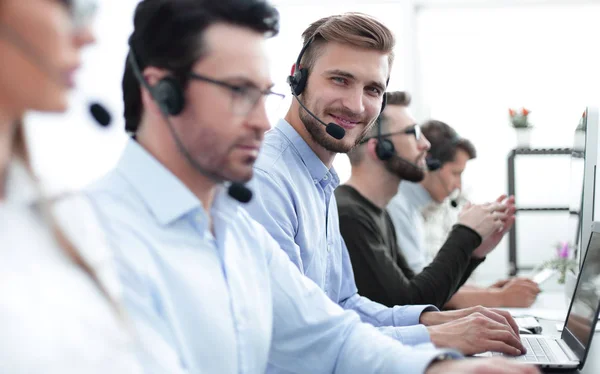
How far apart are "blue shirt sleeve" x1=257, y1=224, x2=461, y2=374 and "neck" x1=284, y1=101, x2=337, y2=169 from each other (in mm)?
625

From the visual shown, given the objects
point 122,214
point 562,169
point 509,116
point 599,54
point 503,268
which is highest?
point 122,214

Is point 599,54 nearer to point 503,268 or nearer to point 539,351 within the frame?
point 503,268

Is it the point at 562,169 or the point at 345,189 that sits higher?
the point at 345,189

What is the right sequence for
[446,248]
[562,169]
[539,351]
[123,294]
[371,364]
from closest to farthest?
[123,294]
[371,364]
[539,351]
[446,248]
[562,169]

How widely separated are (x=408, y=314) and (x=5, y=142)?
1.06 meters

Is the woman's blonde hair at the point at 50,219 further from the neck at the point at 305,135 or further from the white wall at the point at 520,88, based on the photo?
the white wall at the point at 520,88

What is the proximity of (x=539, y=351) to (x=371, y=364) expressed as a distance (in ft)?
1.91

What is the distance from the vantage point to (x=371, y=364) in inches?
43.3

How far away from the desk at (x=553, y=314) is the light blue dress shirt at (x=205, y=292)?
51cm

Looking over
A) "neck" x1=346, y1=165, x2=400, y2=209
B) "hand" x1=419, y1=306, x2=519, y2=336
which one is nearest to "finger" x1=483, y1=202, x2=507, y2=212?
"neck" x1=346, y1=165, x2=400, y2=209

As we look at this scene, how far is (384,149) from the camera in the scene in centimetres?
246

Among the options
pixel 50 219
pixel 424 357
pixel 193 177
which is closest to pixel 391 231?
pixel 424 357

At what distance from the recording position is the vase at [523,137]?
436 cm

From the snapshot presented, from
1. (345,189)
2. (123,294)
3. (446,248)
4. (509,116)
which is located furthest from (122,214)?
(509,116)
